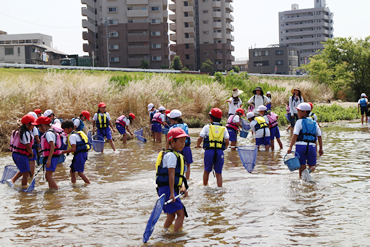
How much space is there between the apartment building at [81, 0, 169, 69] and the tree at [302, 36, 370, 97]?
3846 centimetres

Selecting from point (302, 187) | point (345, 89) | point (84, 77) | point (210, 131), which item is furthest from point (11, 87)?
point (345, 89)

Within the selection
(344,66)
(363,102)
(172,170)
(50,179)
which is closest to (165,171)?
(172,170)

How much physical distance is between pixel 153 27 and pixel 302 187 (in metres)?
72.5

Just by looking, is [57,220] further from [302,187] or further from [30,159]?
[302,187]

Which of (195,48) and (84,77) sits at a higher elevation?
(195,48)

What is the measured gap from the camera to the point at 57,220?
20.9 ft

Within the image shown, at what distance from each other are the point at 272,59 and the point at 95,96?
3537 inches

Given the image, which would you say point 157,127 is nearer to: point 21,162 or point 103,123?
point 103,123

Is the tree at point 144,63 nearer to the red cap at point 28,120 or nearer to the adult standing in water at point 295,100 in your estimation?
the adult standing in water at point 295,100

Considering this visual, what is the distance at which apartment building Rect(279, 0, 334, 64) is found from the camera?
12688cm

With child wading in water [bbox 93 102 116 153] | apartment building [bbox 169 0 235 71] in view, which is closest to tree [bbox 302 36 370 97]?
child wading in water [bbox 93 102 116 153]

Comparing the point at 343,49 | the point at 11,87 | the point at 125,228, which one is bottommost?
the point at 125,228

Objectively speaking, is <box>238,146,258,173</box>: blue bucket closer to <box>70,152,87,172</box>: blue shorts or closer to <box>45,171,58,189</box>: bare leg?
<box>70,152,87,172</box>: blue shorts

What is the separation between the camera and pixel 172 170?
16.9 feet
